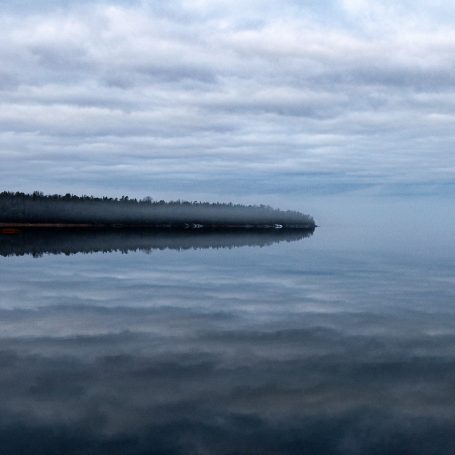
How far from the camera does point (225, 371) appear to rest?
19.6 metres

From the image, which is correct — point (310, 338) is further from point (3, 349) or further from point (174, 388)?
point (3, 349)

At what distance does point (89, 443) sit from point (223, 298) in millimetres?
24143

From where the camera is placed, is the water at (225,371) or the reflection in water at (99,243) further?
the reflection in water at (99,243)

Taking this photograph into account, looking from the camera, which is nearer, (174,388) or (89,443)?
(89,443)

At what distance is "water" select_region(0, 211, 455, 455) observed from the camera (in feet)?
45.6

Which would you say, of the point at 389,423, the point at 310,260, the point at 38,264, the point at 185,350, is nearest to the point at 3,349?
the point at 185,350

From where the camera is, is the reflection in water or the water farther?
the reflection in water

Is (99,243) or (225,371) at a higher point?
(99,243)

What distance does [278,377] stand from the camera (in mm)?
18953

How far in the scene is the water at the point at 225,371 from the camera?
13.9 m

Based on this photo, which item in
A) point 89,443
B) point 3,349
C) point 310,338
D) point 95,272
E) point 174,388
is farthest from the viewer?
point 95,272

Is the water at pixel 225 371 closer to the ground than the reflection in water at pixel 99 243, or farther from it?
closer to the ground

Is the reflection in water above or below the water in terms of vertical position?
above

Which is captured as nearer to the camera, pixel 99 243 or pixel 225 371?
pixel 225 371
